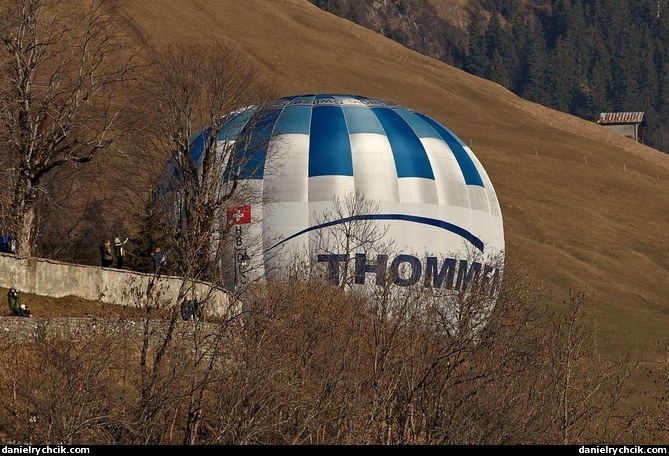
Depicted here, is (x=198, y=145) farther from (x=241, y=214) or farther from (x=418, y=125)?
(x=418, y=125)

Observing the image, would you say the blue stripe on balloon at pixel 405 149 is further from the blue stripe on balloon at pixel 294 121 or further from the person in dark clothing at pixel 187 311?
the person in dark clothing at pixel 187 311

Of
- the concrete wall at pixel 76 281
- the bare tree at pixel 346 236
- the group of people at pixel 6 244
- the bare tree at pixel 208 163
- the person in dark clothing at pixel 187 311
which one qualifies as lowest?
the person in dark clothing at pixel 187 311

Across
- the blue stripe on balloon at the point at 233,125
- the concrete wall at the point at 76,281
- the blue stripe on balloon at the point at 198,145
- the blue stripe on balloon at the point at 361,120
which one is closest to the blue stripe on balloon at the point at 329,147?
the blue stripe on balloon at the point at 361,120

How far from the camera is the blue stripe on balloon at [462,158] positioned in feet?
168

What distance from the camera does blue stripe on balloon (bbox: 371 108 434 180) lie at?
48969mm

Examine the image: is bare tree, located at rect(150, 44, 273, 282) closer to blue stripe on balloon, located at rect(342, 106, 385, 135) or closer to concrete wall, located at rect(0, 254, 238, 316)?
blue stripe on balloon, located at rect(342, 106, 385, 135)

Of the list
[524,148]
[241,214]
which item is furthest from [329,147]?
[524,148]

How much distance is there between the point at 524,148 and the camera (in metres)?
138

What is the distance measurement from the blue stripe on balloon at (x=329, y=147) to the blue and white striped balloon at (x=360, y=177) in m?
0.03

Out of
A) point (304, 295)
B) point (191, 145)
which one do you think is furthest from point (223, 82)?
point (304, 295)

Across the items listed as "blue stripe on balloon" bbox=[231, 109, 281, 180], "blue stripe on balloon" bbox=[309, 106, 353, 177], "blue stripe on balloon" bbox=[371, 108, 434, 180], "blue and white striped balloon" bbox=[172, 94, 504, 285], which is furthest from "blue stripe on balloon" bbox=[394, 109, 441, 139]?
"blue stripe on balloon" bbox=[231, 109, 281, 180]

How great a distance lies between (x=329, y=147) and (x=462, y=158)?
568cm
